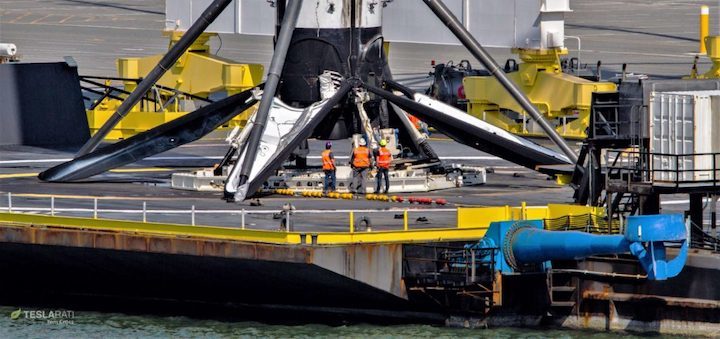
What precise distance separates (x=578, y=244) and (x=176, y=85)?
3341 cm

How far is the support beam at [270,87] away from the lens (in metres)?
50.2

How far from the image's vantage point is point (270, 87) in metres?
51.6

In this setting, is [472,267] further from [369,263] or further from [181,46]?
[181,46]

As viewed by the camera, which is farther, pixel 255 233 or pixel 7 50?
pixel 7 50

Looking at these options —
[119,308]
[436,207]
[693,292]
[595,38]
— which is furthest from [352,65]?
[595,38]

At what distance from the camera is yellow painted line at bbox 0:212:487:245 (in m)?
43.8

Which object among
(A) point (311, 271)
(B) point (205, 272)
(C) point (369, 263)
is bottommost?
(B) point (205, 272)

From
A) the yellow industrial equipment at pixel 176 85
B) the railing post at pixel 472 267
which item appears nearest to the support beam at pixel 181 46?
the yellow industrial equipment at pixel 176 85

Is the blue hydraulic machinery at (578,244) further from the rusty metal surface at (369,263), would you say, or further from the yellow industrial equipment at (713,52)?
the yellow industrial equipment at (713,52)

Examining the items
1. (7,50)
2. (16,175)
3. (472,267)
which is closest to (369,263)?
(472,267)

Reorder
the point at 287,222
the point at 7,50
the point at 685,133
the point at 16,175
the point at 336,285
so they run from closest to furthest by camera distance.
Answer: the point at 287,222 → the point at 336,285 → the point at 685,133 → the point at 16,175 → the point at 7,50

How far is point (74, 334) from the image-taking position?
45.0 metres

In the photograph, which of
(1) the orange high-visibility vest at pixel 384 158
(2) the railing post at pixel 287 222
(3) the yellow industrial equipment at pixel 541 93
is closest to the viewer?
(2) the railing post at pixel 287 222

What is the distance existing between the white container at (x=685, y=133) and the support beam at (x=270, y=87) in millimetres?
11043
